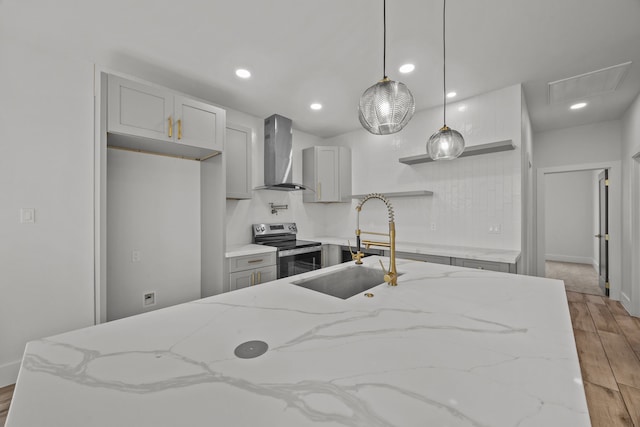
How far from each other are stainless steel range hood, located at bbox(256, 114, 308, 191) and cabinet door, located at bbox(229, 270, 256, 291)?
3.78ft

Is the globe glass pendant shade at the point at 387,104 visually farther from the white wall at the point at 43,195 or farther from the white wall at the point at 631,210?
the white wall at the point at 631,210

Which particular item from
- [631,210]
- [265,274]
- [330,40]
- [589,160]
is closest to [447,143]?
[330,40]

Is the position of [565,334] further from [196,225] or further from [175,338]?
[196,225]

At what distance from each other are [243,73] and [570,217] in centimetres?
791

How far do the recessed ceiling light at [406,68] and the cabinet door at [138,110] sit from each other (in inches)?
83.2

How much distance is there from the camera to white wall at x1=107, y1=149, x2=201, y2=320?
2.35m

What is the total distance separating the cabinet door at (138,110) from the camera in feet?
6.71

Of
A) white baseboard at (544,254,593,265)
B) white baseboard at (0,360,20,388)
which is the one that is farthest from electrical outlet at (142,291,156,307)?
white baseboard at (544,254,593,265)

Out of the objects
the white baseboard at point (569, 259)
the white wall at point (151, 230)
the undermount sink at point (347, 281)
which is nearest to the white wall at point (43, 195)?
the white wall at point (151, 230)

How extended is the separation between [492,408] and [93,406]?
764 millimetres

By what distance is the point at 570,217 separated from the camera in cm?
639

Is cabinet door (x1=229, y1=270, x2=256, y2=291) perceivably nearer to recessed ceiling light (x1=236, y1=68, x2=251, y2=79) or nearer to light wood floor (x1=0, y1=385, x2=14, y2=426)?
light wood floor (x1=0, y1=385, x2=14, y2=426)

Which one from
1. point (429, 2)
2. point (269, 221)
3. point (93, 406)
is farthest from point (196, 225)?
point (429, 2)

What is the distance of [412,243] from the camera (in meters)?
3.52
